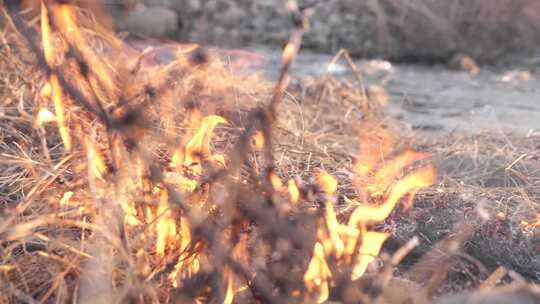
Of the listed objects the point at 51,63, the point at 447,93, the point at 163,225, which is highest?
the point at 51,63

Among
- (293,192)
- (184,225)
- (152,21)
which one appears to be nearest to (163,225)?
(184,225)

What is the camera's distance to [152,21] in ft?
19.1

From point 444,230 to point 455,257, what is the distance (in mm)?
A: 158

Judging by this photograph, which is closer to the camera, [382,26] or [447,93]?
[447,93]

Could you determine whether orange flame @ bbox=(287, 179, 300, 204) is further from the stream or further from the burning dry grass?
the stream

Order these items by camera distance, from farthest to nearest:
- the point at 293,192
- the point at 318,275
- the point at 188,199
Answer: the point at 188,199
the point at 293,192
the point at 318,275

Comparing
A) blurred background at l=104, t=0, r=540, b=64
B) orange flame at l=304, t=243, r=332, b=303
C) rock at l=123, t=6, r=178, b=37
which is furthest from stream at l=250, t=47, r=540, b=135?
orange flame at l=304, t=243, r=332, b=303

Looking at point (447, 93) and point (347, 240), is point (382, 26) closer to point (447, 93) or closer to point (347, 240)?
point (447, 93)

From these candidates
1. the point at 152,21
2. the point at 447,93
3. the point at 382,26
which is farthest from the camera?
the point at 382,26

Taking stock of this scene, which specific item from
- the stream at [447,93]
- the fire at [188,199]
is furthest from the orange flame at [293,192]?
the stream at [447,93]

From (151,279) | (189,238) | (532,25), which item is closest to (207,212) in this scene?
(189,238)

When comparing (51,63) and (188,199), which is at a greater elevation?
(51,63)

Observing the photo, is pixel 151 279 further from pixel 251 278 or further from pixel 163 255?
pixel 251 278

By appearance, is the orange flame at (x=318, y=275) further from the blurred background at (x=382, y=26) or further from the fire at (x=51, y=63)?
the blurred background at (x=382, y=26)
